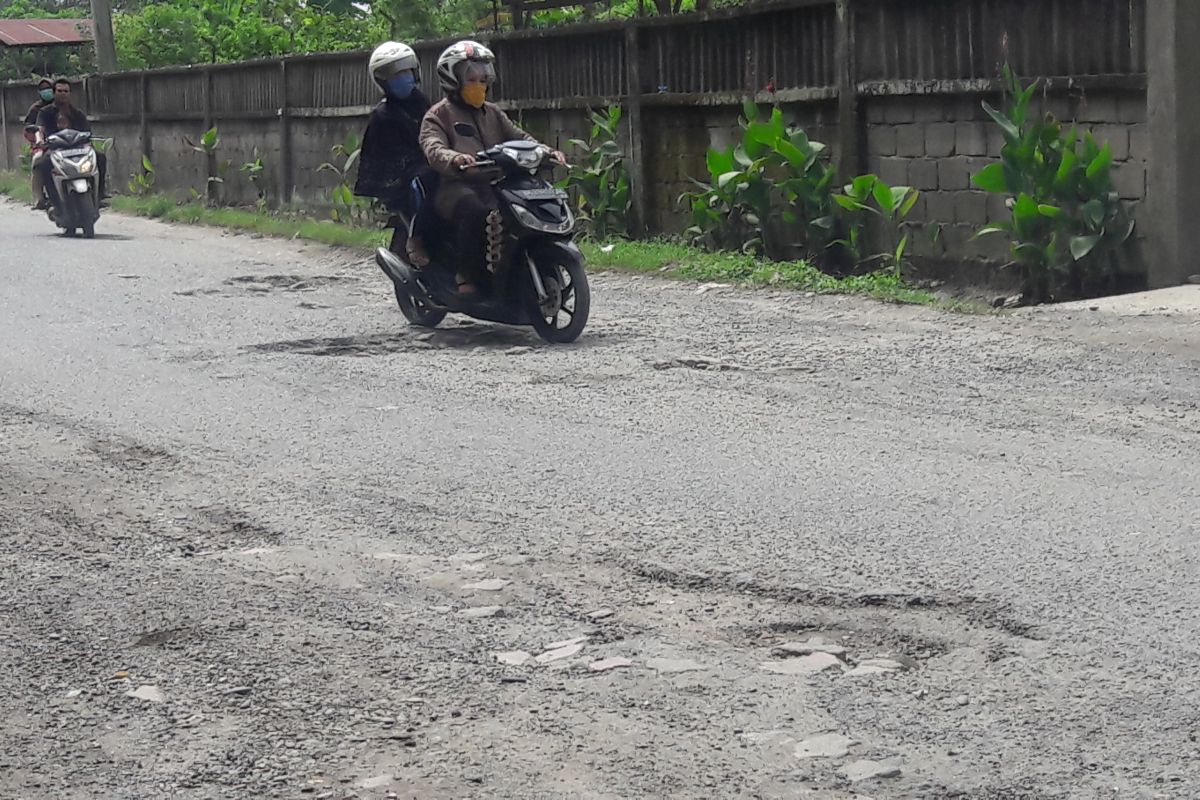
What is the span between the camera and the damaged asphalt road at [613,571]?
3770mm

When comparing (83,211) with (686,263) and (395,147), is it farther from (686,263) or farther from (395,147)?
(395,147)

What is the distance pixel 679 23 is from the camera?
47.3 ft

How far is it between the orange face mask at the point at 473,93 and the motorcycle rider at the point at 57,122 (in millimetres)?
10454

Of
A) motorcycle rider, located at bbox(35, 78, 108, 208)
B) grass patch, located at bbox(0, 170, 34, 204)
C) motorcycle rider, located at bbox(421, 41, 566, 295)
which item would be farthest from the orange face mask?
grass patch, located at bbox(0, 170, 34, 204)

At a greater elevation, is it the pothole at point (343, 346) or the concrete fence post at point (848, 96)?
the concrete fence post at point (848, 96)

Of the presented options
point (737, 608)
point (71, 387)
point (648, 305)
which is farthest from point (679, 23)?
point (737, 608)

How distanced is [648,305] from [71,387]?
3.95 m

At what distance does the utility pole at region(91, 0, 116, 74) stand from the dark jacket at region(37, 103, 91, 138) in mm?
10019

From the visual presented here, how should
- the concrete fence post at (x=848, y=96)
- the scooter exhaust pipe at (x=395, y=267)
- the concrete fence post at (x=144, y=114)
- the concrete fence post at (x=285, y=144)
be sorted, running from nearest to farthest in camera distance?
the scooter exhaust pipe at (x=395, y=267) → the concrete fence post at (x=848, y=96) → the concrete fence post at (x=285, y=144) → the concrete fence post at (x=144, y=114)

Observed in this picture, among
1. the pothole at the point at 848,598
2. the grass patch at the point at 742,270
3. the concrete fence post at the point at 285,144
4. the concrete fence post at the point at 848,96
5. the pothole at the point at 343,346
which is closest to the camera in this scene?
the pothole at the point at 848,598

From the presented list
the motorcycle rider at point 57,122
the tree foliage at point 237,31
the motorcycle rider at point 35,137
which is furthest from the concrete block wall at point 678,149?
the tree foliage at point 237,31

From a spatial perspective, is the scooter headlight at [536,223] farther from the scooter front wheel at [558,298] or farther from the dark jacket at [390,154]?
the dark jacket at [390,154]

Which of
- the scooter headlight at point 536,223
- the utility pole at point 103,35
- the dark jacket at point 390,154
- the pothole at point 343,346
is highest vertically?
the utility pole at point 103,35

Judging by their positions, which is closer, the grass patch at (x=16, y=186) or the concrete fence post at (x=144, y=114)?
the concrete fence post at (x=144, y=114)
